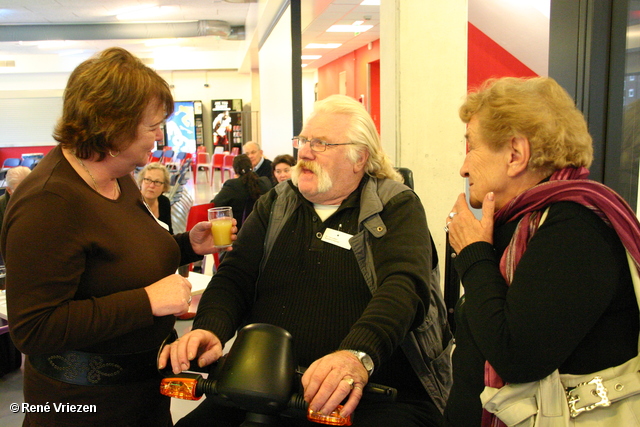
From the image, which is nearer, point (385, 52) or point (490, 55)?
point (385, 52)

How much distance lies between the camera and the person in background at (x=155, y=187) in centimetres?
416

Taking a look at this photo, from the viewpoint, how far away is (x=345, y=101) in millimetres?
1888

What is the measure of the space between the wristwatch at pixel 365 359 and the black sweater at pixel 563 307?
295mm

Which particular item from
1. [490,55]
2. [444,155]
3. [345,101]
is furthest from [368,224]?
[490,55]

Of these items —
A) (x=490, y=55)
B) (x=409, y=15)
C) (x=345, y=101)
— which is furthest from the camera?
(x=490, y=55)

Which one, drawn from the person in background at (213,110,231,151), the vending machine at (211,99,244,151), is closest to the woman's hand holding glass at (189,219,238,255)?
the vending machine at (211,99,244,151)

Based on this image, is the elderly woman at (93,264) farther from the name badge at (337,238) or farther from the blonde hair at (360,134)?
the blonde hair at (360,134)

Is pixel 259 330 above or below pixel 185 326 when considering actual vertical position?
above

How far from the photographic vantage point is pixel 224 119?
766 inches

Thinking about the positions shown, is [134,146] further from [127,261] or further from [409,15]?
[409,15]

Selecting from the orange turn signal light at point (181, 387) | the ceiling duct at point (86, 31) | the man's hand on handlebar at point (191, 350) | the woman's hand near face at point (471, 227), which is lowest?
the man's hand on handlebar at point (191, 350)

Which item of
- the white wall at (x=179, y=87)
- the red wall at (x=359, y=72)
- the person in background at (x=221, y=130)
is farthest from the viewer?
the person in background at (x=221, y=130)

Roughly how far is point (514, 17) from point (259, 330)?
4.33 m

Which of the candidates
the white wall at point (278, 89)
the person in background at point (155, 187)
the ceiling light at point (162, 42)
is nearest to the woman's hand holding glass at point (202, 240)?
the person in background at point (155, 187)
